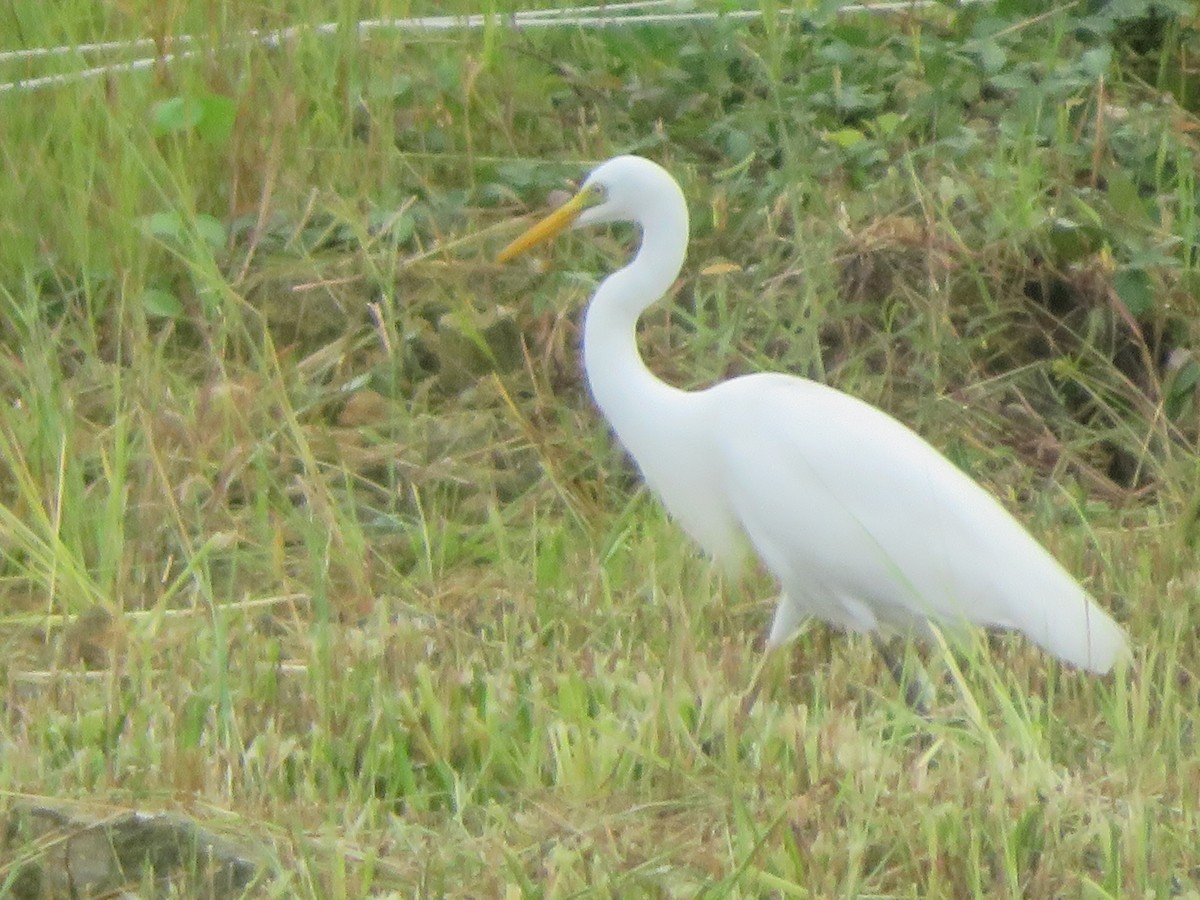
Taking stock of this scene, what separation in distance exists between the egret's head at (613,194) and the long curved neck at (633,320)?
0.04 m

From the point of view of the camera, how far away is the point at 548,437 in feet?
13.2

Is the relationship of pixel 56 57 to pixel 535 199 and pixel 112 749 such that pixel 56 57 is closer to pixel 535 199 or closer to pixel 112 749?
pixel 535 199

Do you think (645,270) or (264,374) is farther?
(264,374)

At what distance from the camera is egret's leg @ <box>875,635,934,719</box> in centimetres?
279

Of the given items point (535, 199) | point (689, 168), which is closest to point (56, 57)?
point (535, 199)

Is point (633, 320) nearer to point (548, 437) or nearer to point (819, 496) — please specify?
point (819, 496)

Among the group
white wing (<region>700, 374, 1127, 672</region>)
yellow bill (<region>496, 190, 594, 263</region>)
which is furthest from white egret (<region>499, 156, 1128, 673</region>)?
yellow bill (<region>496, 190, 594, 263</region>)

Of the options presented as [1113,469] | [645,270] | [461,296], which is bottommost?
[1113,469]

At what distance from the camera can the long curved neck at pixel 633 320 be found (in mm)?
3311

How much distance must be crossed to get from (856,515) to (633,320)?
485 millimetres

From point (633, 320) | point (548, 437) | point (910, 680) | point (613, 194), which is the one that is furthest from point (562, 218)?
point (910, 680)

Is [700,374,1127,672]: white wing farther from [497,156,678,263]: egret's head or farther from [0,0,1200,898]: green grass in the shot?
[497,156,678,263]: egret's head

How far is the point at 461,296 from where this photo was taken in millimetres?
4238

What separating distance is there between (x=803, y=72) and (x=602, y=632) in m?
1.98
